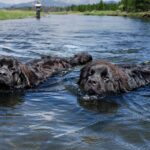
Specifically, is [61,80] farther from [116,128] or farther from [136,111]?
[116,128]

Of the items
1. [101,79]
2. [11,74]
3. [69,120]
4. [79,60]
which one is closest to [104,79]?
[101,79]

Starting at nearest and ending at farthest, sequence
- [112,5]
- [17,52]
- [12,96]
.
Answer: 1. [12,96]
2. [17,52]
3. [112,5]

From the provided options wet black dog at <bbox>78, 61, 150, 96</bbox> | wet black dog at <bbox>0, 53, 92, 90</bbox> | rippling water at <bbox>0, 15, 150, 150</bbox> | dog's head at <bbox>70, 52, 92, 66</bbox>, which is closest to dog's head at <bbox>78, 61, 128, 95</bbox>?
wet black dog at <bbox>78, 61, 150, 96</bbox>

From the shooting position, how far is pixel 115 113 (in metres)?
9.45

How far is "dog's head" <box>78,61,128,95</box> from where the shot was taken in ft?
32.5

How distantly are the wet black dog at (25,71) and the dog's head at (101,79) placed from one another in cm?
154

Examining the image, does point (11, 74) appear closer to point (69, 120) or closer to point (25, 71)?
point (25, 71)

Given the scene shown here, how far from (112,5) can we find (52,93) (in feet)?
530

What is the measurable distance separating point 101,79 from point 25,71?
2.28 meters

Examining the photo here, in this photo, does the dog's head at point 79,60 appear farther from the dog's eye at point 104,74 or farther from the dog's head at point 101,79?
the dog's eye at point 104,74

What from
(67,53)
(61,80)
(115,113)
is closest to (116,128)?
(115,113)

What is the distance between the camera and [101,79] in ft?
32.7

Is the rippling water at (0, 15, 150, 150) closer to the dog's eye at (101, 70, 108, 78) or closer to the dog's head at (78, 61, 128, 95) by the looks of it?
the dog's head at (78, 61, 128, 95)

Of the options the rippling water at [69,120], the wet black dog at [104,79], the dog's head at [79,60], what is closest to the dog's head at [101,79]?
the wet black dog at [104,79]
